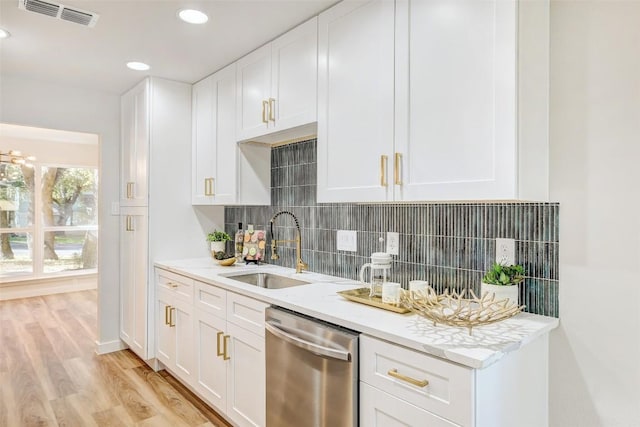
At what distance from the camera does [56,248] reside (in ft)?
20.4

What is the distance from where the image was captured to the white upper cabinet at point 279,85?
2.13 m

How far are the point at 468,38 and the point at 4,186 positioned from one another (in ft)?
21.7

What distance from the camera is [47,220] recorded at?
609cm

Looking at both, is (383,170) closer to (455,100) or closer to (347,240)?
(455,100)

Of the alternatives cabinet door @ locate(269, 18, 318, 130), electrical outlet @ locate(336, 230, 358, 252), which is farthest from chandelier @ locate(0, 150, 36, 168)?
electrical outlet @ locate(336, 230, 358, 252)

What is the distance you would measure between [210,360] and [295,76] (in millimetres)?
1717

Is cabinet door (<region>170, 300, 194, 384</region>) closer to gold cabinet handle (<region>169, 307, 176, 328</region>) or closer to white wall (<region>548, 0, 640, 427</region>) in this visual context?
gold cabinet handle (<region>169, 307, 176, 328</region>)

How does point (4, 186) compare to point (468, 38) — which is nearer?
point (468, 38)

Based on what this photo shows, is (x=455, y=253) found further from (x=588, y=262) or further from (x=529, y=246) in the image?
(x=588, y=262)

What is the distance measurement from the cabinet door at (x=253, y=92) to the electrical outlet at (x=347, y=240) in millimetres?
788

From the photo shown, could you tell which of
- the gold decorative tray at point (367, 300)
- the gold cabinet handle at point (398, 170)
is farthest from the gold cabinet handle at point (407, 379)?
the gold cabinet handle at point (398, 170)

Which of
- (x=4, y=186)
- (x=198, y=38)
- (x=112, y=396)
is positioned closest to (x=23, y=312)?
(x=4, y=186)

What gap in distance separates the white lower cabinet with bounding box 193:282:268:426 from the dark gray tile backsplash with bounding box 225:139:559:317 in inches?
25.3

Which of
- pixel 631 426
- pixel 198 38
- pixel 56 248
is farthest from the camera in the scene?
pixel 56 248
